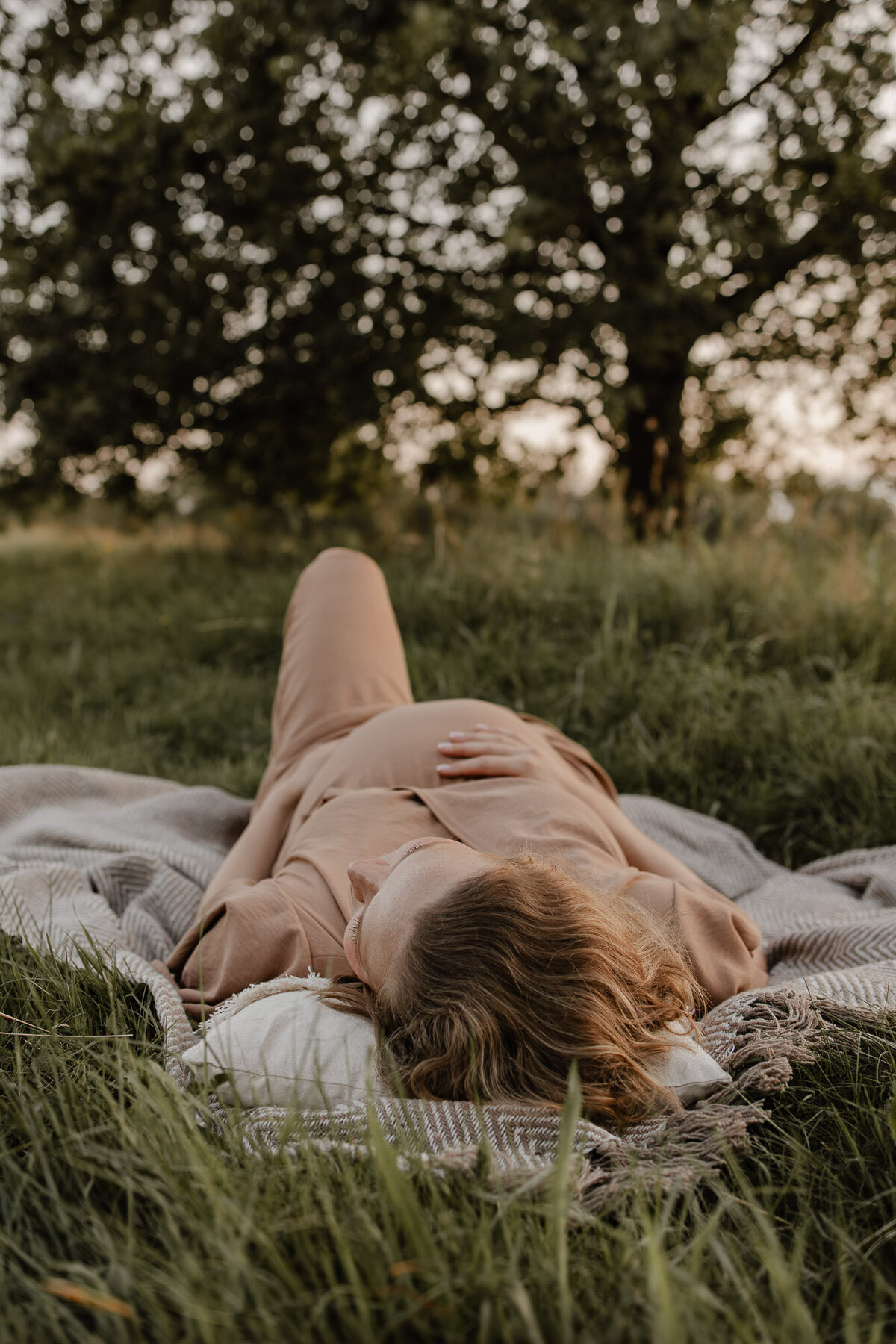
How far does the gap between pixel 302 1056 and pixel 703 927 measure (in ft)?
3.22

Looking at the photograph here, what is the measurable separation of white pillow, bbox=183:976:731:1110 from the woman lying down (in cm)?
5

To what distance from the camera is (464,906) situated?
5.05 ft

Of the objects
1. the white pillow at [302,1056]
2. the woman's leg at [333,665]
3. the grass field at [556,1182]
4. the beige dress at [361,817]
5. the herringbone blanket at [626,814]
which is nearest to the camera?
the grass field at [556,1182]

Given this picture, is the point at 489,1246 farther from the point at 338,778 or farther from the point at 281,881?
the point at 338,778

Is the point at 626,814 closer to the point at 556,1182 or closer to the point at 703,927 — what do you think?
the point at 703,927

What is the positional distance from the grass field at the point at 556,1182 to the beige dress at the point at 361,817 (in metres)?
0.30

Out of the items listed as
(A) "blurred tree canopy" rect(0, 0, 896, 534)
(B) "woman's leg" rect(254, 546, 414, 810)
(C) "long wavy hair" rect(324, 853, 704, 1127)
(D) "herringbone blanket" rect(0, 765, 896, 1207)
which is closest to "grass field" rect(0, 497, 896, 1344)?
(D) "herringbone blanket" rect(0, 765, 896, 1207)

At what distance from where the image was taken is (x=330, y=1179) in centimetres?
126

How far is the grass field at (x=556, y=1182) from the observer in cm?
100

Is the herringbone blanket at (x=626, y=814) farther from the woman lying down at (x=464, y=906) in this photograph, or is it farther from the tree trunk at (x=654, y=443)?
the tree trunk at (x=654, y=443)

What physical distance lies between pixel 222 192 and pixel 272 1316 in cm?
663

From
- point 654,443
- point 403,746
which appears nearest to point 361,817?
point 403,746

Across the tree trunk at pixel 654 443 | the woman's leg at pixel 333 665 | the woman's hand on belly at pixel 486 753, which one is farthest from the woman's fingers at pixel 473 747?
the tree trunk at pixel 654 443

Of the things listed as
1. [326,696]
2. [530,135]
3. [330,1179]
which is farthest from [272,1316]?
[530,135]
